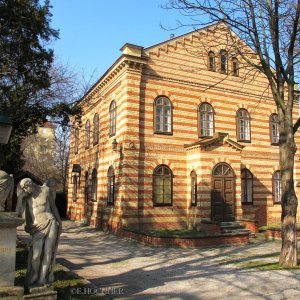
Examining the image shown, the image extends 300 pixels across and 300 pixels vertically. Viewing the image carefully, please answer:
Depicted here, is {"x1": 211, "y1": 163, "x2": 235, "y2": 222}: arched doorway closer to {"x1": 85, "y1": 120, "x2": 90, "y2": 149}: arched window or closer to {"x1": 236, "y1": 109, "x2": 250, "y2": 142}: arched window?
{"x1": 236, "y1": 109, "x2": 250, "y2": 142}: arched window

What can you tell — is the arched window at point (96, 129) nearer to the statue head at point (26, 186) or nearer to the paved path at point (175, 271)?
the paved path at point (175, 271)

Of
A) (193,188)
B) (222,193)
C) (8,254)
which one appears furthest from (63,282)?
(222,193)

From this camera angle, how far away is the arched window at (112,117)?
19.9 metres

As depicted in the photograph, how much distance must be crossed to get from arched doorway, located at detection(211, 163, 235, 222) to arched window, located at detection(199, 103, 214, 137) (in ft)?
8.42

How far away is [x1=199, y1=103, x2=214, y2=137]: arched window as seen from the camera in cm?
2041

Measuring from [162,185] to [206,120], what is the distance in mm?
4884

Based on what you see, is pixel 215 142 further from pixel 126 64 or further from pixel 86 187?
pixel 86 187

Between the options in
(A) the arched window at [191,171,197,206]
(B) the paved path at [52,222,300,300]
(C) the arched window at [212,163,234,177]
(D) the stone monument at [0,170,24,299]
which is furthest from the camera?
(A) the arched window at [191,171,197,206]

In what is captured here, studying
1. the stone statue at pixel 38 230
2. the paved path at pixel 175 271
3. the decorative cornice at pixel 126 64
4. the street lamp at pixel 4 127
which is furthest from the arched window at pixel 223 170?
the stone statue at pixel 38 230

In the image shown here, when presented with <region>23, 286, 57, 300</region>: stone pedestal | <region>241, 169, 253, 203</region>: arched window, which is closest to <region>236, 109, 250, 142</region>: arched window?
A: <region>241, 169, 253, 203</region>: arched window

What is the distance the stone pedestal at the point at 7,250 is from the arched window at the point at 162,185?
12784mm

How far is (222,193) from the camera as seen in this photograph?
61.5 feet

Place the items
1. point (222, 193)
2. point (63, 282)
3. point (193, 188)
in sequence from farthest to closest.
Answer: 1. point (193, 188)
2. point (222, 193)
3. point (63, 282)

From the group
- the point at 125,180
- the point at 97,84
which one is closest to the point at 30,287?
the point at 125,180
